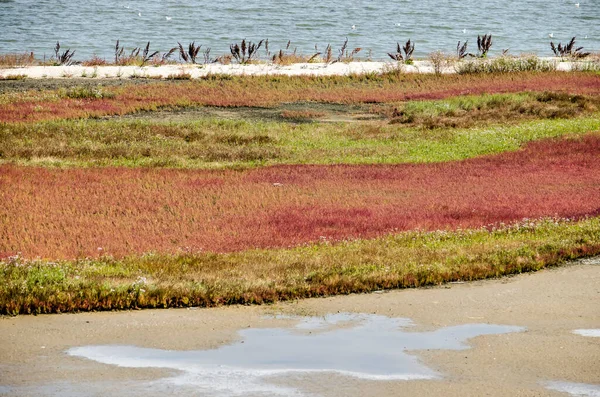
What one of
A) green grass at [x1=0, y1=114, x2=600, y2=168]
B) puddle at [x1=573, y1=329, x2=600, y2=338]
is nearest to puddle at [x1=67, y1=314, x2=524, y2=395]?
puddle at [x1=573, y1=329, x2=600, y2=338]

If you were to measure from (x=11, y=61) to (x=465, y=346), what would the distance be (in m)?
54.1

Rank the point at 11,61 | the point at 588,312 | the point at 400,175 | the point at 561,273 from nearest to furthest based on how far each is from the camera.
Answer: the point at 588,312
the point at 561,273
the point at 400,175
the point at 11,61

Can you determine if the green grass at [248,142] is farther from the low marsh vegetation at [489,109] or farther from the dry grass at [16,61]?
the dry grass at [16,61]

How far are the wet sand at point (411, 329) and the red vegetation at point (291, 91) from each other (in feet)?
91.2

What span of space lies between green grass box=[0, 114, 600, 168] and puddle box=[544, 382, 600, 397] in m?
20.2

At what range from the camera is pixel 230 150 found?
3169cm

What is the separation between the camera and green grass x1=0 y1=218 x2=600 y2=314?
1286 centimetres

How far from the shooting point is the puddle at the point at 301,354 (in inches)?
372

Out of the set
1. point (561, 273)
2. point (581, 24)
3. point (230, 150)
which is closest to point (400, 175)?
point (230, 150)

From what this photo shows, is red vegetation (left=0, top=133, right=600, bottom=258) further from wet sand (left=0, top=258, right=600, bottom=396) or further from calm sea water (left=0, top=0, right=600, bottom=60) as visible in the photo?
calm sea water (left=0, top=0, right=600, bottom=60)

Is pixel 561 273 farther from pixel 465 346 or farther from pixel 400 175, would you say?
pixel 400 175

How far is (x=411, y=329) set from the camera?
37.7 ft

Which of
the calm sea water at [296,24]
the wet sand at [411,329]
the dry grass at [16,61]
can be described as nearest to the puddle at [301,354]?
the wet sand at [411,329]

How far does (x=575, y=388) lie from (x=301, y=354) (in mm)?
2898
